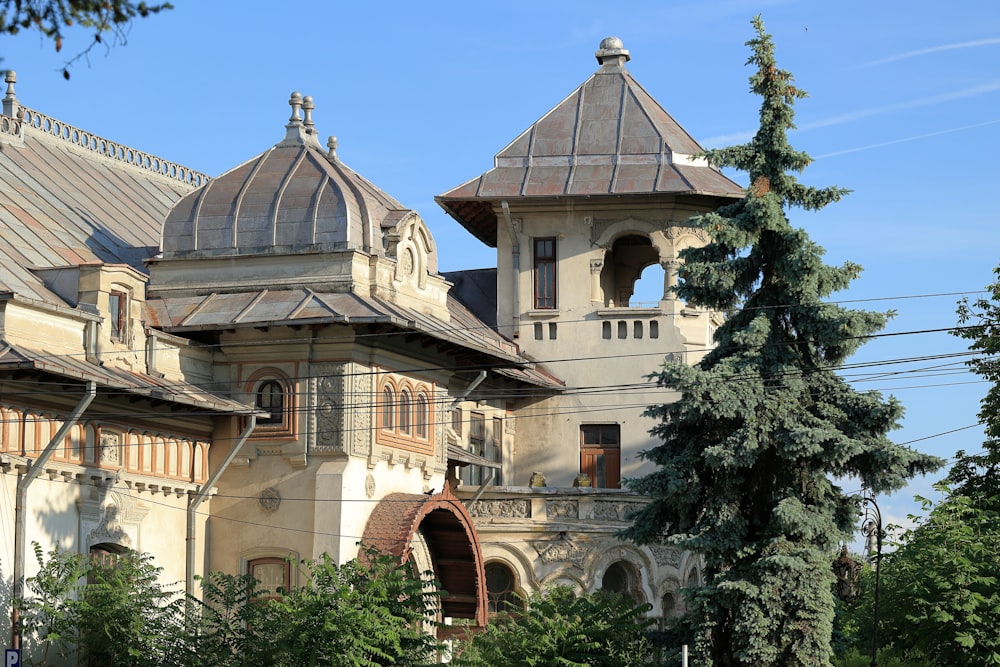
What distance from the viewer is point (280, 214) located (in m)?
36.3

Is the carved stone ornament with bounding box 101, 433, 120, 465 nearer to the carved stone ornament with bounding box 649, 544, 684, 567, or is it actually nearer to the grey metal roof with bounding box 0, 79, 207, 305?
the grey metal roof with bounding box 0, 79, 207, 305

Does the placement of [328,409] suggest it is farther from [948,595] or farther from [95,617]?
[948,595]

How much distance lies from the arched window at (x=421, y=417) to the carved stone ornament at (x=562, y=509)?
4.54m

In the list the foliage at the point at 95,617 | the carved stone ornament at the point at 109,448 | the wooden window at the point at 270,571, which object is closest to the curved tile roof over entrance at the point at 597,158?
the wooden window at the point at 270,571

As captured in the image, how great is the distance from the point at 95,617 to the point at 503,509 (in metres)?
13.7

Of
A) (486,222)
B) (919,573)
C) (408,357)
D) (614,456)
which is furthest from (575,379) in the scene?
(919,573)

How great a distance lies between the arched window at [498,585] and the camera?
137 feet

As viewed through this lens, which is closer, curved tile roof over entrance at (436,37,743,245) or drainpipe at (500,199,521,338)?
curved tile roof over entrance at (436,37,743,245)

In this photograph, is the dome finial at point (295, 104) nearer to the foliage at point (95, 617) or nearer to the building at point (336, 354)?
the building at point (336, 354)

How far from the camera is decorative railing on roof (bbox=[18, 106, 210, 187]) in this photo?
4219 centimetres

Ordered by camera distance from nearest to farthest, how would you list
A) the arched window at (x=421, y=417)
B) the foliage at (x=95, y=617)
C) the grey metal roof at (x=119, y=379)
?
the grey metal roof at (x=119, y=379) → the foliage at (x=95, y=617) → the arched window at (x=421, y=417)

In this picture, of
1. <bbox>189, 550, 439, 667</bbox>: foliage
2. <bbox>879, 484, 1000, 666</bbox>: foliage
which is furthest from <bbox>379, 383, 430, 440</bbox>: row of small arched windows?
<bbox>879, 484, 1000, 666</bbox>: foliage

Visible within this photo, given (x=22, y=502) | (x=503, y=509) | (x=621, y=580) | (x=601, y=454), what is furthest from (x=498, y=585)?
(x=22, y=502)

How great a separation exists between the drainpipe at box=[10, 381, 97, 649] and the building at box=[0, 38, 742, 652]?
0.07 meters
